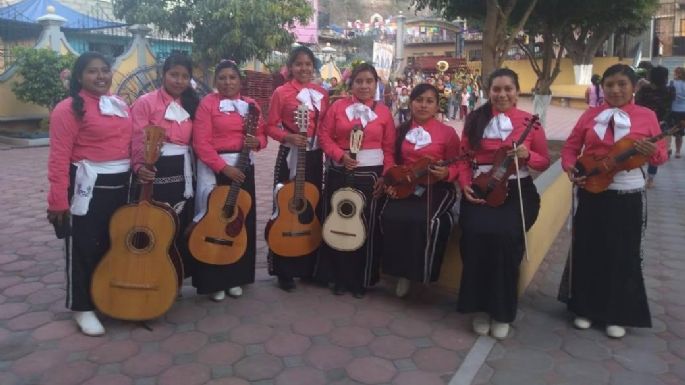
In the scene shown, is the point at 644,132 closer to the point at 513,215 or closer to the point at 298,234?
the point at 513,215

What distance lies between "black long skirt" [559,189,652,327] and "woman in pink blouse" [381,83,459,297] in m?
0.89

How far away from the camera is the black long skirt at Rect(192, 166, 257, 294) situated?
164 inches

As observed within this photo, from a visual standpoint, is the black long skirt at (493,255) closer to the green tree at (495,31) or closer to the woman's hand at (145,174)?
the woman's hand at (145,174)

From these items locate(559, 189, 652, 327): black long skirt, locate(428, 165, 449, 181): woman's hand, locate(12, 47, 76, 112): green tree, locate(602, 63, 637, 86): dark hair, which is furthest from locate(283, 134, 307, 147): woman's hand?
locate(12, 47, 76, 112): green tree

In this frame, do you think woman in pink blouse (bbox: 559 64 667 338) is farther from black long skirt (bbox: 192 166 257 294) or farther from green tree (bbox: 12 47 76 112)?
green tree (bbox: 12 47 76 112)

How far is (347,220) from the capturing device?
4.21m

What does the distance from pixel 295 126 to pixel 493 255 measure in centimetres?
170

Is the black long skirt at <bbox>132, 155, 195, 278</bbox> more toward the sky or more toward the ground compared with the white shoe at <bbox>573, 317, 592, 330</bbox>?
more toward the sky

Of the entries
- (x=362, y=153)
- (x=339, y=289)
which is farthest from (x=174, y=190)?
(x=339, y=289)

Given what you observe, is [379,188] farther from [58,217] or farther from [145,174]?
[58,217]

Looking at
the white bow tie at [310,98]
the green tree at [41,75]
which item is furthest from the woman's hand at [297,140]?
the green tree at [41,75]

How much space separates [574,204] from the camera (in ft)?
13.1

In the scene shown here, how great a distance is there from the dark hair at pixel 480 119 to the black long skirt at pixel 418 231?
1.31 feet

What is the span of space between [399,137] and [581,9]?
258 inches
